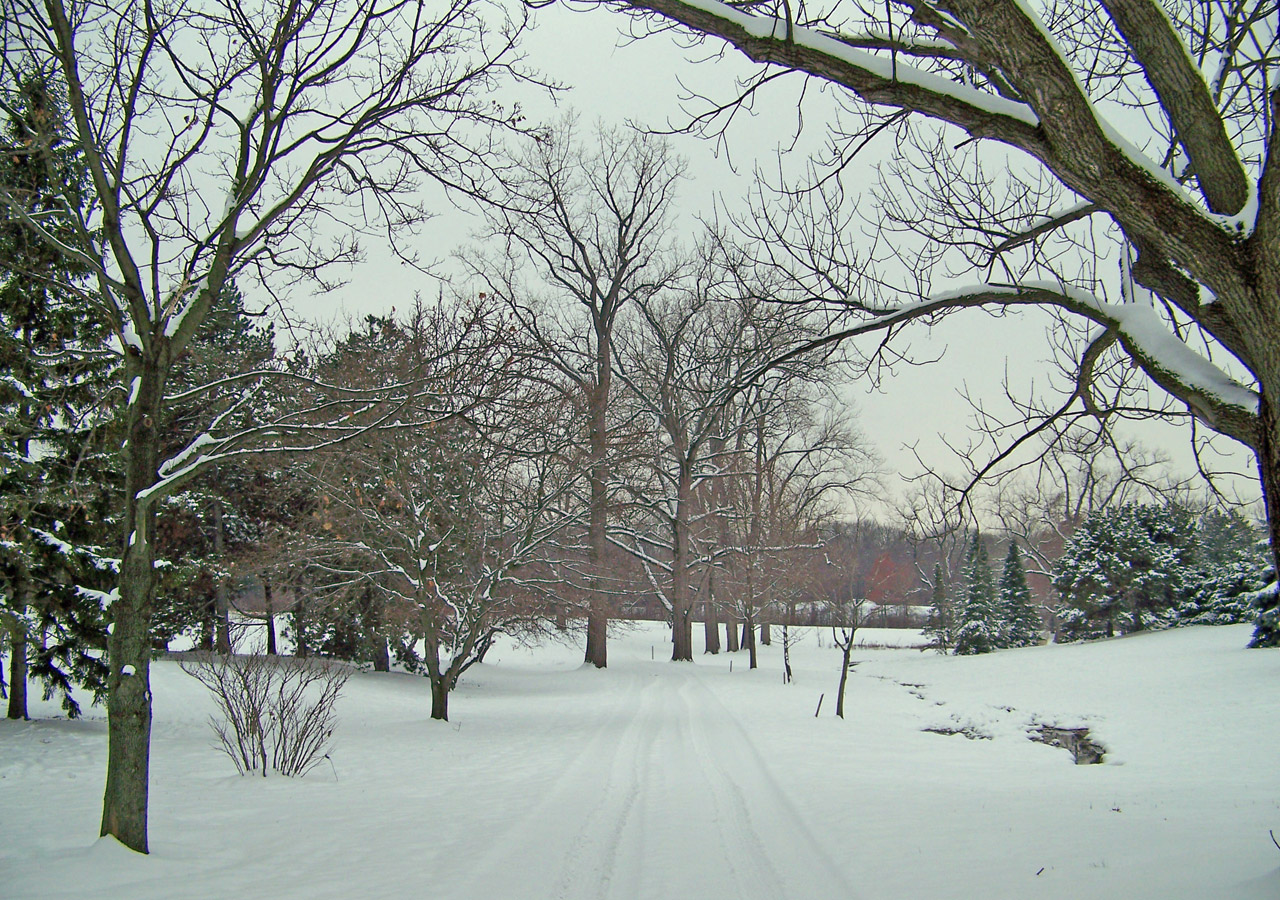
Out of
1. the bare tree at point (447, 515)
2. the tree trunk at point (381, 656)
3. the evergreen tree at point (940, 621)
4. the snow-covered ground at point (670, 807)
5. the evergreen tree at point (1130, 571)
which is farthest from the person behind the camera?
the evergreen tree at point (940, 621)

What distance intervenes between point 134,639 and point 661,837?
12.9 ft

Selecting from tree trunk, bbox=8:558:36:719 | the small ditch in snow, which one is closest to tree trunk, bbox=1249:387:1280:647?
the small ditch in snow

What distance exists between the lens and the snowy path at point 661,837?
4.48 meters

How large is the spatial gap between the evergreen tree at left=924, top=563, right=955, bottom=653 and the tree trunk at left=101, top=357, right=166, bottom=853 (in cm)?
3576

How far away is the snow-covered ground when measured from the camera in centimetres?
439

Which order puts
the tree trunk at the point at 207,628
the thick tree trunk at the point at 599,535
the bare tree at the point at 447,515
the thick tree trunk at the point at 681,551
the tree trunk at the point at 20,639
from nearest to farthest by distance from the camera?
1. the tree trunk at the point at 20,639
2. the bare tree at the point at 447,515
3. the thick tree trunk at the point at 599,535
4. the tree trunk at the point at 207,628
5. the thick tree trunk at the point at 681,551

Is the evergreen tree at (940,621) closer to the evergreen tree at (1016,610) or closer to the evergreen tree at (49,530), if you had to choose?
the evergreen tree at (1016,610)

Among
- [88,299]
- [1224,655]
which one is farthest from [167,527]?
[1224,655]

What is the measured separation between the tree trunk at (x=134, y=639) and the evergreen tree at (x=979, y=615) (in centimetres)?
3269

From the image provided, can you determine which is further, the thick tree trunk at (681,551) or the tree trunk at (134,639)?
the thick tree trunk at (681,551)

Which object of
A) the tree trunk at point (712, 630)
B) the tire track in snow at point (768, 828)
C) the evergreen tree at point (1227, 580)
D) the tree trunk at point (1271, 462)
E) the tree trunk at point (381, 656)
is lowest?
the tree trunk at point (712, 630)

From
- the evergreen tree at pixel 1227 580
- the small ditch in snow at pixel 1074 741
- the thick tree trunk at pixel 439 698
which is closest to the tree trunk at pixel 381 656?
the thick tree trunk at pixel 439 698

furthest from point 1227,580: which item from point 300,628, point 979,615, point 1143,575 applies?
point 300,628

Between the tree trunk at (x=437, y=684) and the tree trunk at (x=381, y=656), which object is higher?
the tree trunk at (x=437, y=684)
